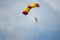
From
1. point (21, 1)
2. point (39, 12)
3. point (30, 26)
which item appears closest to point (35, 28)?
point (30, 26)

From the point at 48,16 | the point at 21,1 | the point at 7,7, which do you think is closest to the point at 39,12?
the point at 48,16

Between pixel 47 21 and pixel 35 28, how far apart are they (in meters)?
0.27

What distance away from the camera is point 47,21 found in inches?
119

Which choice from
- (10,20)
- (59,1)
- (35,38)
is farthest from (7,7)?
(59,1)

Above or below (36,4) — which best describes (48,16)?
below

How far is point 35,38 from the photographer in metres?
3.01

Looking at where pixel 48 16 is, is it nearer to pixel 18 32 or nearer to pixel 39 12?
pixel 39 12

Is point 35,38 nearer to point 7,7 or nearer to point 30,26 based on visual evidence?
point 30,26

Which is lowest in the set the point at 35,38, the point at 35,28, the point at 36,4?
the point at 35,38

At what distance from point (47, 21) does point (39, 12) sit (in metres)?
0.24

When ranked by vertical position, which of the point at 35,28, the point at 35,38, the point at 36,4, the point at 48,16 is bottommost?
the point at 35,38

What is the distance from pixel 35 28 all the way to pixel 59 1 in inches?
28.4

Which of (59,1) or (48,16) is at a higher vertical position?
(59,1)

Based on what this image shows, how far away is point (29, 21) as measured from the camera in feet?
9.94
